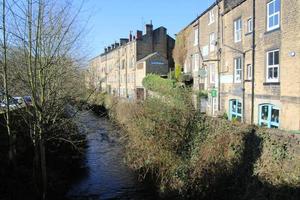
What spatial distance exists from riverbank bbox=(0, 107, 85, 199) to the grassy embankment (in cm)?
306

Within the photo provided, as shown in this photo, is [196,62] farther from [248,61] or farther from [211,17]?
[248,61]

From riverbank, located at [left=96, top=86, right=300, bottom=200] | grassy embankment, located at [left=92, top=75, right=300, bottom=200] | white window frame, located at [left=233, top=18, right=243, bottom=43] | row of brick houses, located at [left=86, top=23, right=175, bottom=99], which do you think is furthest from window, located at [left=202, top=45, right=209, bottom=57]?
row of brick houses, located at [left=86, top=23, right=175, bottom=99]

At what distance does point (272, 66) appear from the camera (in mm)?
19172

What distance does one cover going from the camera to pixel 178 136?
683 inches

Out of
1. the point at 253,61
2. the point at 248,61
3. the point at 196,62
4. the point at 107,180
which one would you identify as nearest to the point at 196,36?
the point at 196,62

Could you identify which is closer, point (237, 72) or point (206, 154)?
point (206, 154)

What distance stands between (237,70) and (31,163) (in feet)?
43.9

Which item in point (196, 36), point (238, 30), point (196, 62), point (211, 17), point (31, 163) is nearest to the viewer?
point (31, 163)

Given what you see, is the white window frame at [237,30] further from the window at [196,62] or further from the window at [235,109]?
the window at [196,62]

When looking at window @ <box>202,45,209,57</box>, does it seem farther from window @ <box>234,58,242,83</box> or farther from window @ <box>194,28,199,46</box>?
window @ <box>234,58,242,83</box>

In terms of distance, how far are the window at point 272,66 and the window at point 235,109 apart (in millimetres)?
4093

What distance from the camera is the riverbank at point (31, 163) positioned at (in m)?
13.9

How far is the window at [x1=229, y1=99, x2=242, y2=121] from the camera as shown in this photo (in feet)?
76.8

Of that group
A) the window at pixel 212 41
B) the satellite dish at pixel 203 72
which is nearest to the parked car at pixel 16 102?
the window at pixel 212 41
